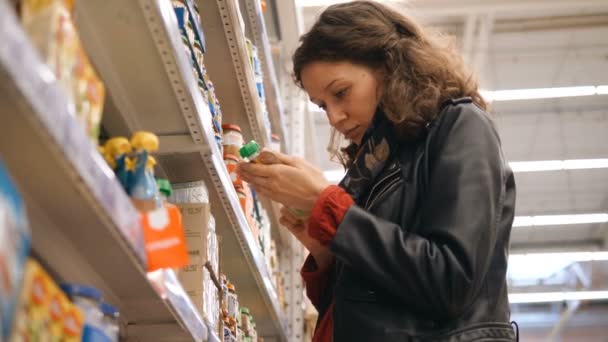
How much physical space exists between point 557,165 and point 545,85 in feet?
2.79

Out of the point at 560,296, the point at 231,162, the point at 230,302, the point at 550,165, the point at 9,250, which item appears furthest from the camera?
the point at 560,296

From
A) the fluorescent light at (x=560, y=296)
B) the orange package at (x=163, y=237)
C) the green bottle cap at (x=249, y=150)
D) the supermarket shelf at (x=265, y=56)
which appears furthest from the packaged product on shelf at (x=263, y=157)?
the fluorescent light at (x=560, y=296)

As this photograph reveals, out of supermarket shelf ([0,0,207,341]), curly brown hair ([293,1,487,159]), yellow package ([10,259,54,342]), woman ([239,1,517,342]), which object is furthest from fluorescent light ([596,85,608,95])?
yellow package ([10,259,54,342])

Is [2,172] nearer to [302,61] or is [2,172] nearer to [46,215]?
[46,215]

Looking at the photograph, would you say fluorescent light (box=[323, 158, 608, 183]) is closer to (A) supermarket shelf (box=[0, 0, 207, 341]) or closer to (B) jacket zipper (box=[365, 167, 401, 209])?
(B) jacket zipper (box=[365, 167, 401, 209])

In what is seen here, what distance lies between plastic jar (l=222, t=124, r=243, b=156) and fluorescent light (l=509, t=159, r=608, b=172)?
6097 mm

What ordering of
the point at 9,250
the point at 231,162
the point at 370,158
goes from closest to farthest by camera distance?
the point at 9,250 → the point at 370,158 → the point at 231,162

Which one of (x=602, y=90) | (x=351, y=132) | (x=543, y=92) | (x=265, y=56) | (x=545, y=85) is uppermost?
(x=545, y=85)

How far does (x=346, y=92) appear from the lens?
2.21 m

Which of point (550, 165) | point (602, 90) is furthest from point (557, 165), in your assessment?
point (602, 90)

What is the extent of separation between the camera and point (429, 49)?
7.13ft

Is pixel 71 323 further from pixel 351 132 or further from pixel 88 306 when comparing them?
pixel 351 132

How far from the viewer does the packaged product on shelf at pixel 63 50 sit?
3.96ft

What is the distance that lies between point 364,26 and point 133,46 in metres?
0.65
